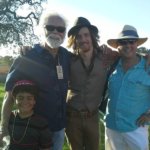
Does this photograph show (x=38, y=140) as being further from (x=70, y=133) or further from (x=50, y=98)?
(x=70, y=133)

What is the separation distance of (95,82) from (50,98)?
0.83 metres

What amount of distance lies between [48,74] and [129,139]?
1.39m

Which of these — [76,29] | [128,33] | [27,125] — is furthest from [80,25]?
[27,125]

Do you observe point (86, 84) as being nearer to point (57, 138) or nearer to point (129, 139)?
point (57, 138)

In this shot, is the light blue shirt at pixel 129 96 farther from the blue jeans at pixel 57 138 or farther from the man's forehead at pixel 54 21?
the man's forehead at pixel 54 21

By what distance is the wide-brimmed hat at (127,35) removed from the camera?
543 cm

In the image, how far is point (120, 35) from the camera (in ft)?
18.1

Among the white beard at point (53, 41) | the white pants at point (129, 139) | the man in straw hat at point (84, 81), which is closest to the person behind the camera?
the white beard at point (53, 41)

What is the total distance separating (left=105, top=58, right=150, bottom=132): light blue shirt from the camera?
527 centimetres

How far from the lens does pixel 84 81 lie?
572 cm

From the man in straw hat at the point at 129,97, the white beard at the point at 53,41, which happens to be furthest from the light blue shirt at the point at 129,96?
the white beard at the point at 53,41

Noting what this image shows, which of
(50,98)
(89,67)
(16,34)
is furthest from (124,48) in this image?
(16,34)

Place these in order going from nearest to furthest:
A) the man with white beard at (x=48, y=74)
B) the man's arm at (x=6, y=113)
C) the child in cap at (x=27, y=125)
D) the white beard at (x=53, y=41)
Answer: the child in cap at (x=27, y=125) < the man's arm at (x=6, y=113) < the man with white beard at (x=48, y=74) < the white beard at (x=53, y=41)

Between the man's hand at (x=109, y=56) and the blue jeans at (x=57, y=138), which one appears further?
the man's hand at (x=109, y=56)
